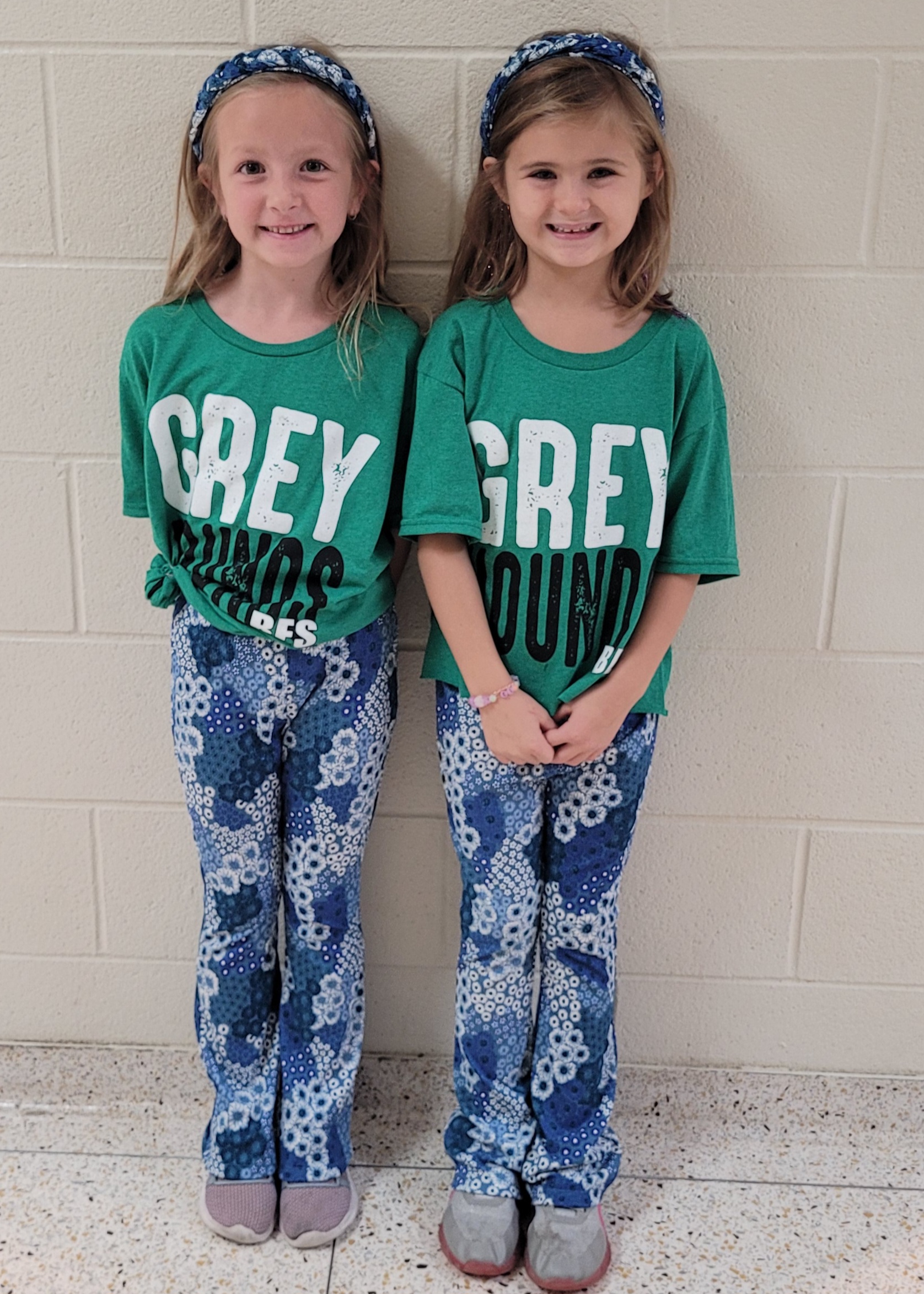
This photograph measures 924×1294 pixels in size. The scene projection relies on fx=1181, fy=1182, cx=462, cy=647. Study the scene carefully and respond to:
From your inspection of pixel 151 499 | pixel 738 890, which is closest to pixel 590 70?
pixel 151 499

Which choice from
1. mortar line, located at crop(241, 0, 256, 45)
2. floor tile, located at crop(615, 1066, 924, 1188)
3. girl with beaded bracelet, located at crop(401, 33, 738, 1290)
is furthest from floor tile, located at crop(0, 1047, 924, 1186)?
mortar line, located at crop(241, 0, 256, 45)

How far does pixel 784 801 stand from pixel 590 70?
997mm

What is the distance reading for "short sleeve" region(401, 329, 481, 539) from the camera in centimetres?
133

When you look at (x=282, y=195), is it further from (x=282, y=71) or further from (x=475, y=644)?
(x=475, y=644)

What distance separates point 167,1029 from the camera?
1819 mm

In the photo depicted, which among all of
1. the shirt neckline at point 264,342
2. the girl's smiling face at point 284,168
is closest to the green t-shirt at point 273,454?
the shirt neckline at point 264,342

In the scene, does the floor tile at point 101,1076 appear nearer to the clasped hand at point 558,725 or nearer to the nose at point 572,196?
the clasped hand at point 558,725

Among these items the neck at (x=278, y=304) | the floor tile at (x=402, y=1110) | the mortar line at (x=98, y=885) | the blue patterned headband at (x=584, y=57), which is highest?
the blue patterned headband at (x=584, y=57)

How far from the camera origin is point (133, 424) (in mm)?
1422

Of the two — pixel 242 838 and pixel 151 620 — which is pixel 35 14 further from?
pixel 242 838

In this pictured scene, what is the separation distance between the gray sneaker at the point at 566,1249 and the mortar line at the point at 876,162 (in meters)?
1.25

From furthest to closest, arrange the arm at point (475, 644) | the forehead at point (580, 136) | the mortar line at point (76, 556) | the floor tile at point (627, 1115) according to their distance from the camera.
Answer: the floor tile at point (627, 1115), the mortar line at point (76, 556), the arm at point (475, 644), the forehead at point (580, 136)

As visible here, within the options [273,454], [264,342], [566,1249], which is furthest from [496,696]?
[566,1249]

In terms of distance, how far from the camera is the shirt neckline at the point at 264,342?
1.37 m
